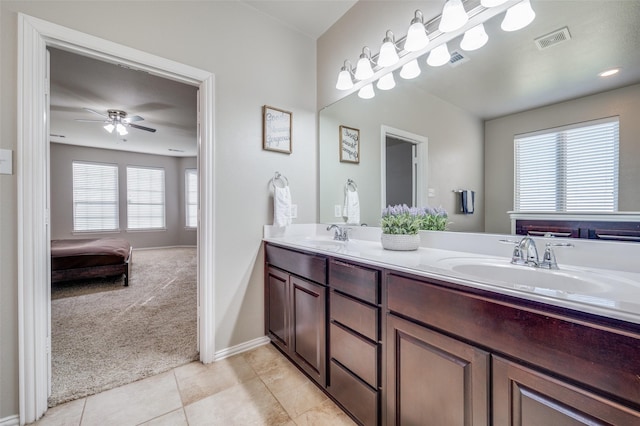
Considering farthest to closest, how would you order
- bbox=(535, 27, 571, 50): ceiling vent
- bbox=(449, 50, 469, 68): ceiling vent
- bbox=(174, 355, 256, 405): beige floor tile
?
bbox=(174, 355, 256, 405): beige floor tile → bbox=(449, 50, 469, 68): ceiling vent → bbox=(535, 27, 571, 50): ceiling vent

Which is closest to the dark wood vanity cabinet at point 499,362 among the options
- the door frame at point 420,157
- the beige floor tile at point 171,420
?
the door frame at point 420,157

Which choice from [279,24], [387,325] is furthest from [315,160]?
[387,325]

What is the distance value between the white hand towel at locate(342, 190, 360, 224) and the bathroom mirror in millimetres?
136

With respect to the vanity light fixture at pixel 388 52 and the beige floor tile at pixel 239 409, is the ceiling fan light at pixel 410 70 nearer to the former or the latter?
the vanity light fixture at pixel 388 52

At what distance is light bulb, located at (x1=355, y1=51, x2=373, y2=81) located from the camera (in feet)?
6.20

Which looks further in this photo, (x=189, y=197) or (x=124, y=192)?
(x=189, y=197)

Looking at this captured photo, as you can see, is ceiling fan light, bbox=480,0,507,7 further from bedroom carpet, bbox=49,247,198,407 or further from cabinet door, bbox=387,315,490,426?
bedroom carpet, bbox=49,247,198,407

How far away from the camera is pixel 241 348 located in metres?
2.03

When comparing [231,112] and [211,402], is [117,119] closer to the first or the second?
[231,112]

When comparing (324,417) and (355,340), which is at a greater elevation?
(355,340)

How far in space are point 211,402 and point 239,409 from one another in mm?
181

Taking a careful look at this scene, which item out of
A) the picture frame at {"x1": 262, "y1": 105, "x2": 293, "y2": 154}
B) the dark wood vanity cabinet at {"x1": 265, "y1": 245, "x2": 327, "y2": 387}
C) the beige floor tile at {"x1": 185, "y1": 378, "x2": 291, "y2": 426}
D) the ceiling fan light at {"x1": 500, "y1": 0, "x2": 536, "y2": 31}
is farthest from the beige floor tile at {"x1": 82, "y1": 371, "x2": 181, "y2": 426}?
the ceiling fan light at {"x1": 500, "y1": 0, "x2": 536, "y2": 31}

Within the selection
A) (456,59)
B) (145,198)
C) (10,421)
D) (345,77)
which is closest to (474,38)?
(456,59)

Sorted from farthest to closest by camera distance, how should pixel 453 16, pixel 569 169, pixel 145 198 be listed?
pixel 145 198, pixel 453 16, pixel 569 169
